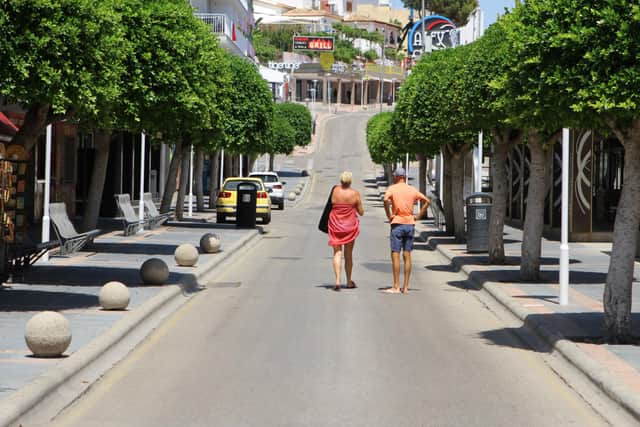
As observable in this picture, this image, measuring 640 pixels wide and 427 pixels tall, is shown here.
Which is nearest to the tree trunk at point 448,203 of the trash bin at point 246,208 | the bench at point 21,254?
the trash bin at point 246,208

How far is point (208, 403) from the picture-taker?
8.86 m

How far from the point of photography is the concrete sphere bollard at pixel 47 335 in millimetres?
10117

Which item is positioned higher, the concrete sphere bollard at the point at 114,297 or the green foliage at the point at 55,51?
the green foliage at the point at 55,51

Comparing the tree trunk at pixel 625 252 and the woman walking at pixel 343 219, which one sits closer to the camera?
the tree trunk at pixel 625 252

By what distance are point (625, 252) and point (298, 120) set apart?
97077 millimetres

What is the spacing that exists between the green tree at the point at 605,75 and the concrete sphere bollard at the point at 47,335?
5.55m

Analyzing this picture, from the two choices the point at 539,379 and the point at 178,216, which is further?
the point at 178,216

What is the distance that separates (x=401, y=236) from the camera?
1786 centimetres

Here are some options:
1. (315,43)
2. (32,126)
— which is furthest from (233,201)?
(315,43)

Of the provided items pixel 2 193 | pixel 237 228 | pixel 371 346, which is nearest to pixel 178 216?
pixel 237 228

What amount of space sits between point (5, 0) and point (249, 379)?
6263 mm

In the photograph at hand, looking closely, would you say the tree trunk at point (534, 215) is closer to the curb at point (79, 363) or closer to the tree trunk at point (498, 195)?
the tree trunk at point (498, 195)

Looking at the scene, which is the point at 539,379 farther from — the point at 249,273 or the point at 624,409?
the point at 249,273

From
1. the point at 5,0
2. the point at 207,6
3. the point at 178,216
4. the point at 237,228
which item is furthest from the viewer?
the point at 207,6
